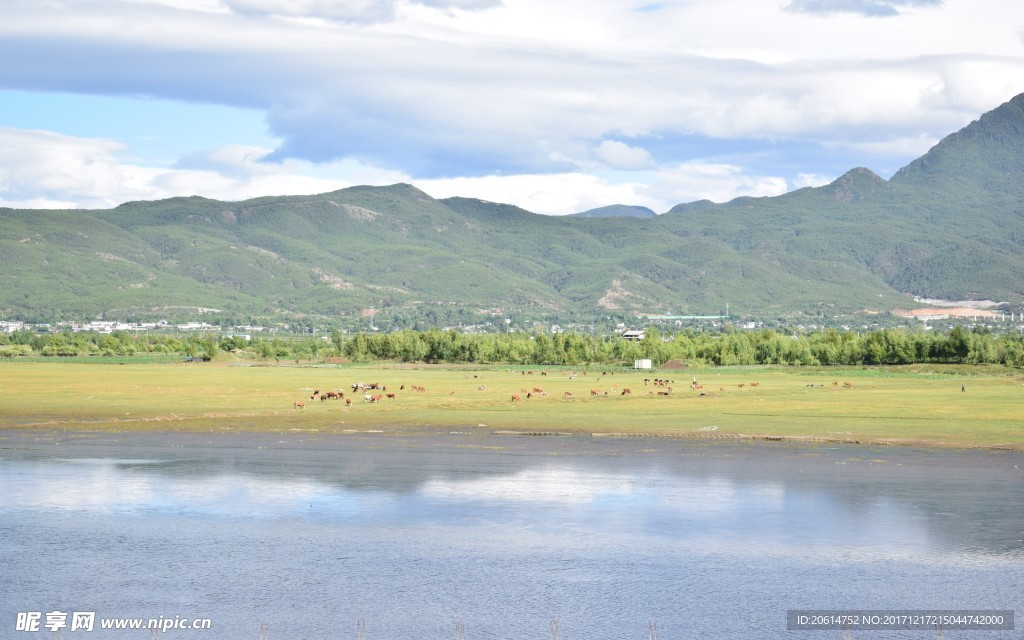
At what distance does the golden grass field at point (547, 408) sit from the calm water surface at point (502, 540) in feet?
38.2

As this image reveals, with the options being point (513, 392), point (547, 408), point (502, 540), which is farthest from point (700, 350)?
point (502, 540)

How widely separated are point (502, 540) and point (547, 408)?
4679 cm

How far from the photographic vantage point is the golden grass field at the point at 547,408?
208 feet

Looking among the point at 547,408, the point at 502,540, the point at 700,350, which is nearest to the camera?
the point at 502,540

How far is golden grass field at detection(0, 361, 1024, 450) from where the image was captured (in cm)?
6334

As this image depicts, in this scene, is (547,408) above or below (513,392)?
below

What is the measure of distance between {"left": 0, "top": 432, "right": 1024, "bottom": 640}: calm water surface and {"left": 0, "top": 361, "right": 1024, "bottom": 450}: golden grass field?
11.7 m

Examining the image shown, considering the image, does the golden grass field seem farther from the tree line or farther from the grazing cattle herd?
the tree line

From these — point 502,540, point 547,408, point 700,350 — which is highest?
point 700,350

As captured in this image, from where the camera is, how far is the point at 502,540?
32469 millimetres

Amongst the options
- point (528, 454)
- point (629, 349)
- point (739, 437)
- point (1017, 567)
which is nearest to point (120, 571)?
point (1017, 567)

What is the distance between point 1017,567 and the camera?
95.1 ft

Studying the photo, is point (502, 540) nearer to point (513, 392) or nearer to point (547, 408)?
point (547, 408)

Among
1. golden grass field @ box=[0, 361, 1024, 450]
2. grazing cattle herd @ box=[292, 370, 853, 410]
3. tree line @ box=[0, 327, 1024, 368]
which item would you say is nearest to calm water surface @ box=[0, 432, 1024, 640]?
golden grass field @ box=[0, 361, 1024, 450]
